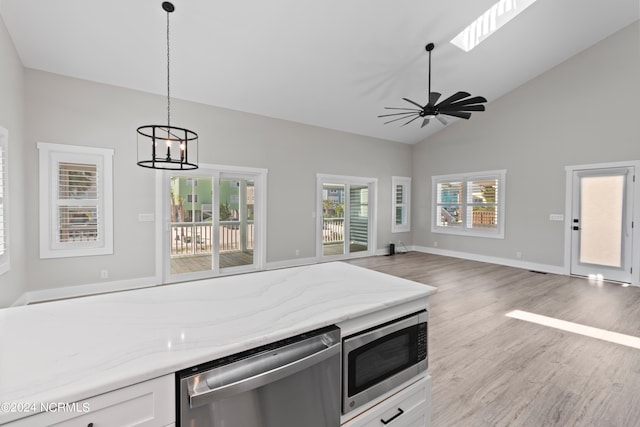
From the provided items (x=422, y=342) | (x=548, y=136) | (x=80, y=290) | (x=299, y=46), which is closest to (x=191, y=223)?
(x=80, y=290)

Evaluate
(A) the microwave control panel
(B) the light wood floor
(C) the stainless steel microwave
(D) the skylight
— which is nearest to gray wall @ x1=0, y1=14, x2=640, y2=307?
(D) the skylight

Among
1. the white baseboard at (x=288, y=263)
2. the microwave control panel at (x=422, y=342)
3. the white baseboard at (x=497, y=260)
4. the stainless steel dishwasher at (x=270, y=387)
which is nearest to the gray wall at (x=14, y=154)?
the white baseboard at (x=288, y=263)

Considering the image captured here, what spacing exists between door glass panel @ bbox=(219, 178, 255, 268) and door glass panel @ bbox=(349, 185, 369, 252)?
2.77m

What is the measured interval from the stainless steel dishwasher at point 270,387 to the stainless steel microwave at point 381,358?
0.08 meters

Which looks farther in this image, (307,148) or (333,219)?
(333,219)

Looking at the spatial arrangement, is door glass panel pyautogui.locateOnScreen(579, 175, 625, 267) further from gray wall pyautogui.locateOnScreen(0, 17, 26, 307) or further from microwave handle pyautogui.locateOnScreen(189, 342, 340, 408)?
gray wall pyautogui.locateOnScreen(0, 17, 26, 307)

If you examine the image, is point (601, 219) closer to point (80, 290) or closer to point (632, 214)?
point (632, 214)

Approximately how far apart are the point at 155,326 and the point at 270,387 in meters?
0.50

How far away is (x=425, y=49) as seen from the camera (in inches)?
185

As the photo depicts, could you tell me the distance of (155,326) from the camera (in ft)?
3.65

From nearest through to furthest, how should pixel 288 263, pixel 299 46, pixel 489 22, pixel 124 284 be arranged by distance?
1. pixel 299 46
2. pixel 124 284
3. pixel 489 22
4. pixel 288 263

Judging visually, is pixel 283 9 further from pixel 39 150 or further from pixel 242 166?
pixel 39 150

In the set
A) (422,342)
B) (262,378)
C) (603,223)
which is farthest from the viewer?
(603,223)

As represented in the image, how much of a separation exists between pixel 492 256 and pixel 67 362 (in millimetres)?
7691
